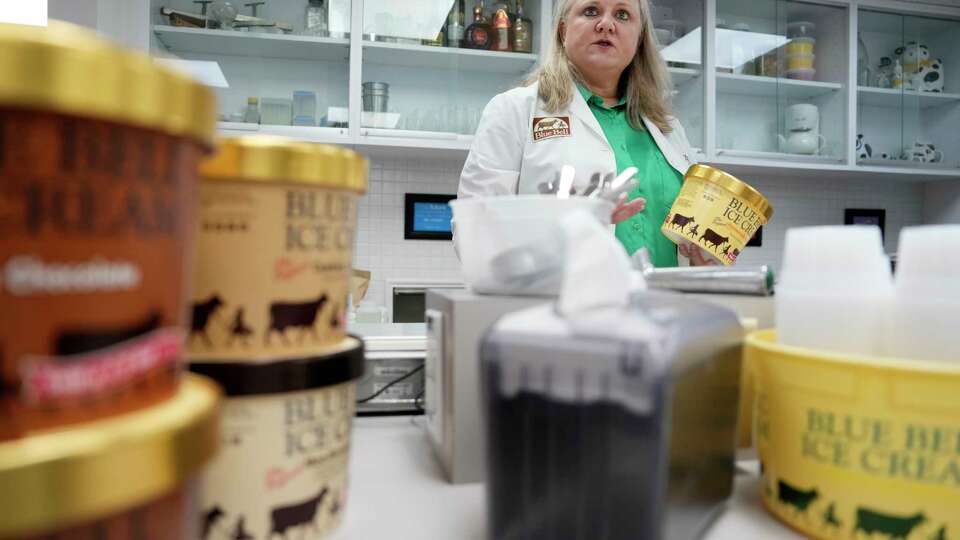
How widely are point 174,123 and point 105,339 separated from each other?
0.08 meters

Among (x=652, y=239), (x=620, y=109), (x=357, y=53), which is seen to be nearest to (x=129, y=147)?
(x=652, y=239)

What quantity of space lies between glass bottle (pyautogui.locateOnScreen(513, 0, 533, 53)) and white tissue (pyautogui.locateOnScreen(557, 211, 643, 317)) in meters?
2.19

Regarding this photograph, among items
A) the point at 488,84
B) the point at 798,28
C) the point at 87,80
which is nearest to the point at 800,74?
the point at 798,28

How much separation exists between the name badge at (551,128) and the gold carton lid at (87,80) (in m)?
1.37

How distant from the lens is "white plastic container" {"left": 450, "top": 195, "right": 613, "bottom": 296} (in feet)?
1.47

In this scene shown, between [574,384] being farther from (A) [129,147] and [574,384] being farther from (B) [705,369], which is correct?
(A) [129,147]

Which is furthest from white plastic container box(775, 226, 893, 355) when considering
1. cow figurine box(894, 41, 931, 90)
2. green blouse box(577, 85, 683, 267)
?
cow figurine box(894, 41, 931, 90)

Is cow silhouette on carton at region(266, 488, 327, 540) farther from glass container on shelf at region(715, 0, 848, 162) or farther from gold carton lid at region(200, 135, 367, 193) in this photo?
glass container on shelf at region(715, 0, 848, 162)

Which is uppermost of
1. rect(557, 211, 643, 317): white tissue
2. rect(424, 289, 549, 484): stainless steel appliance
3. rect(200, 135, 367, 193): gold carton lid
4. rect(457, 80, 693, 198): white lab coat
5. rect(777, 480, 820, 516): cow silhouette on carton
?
rect(457, 80, 693, 198): white lab coat

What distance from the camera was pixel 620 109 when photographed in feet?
5.32

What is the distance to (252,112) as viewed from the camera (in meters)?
2.19

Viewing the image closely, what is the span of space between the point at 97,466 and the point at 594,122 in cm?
148

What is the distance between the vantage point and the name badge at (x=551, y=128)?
1.54 m

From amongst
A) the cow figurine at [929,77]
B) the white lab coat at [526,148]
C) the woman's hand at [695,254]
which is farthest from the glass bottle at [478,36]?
the cow figurine at [929,77]
